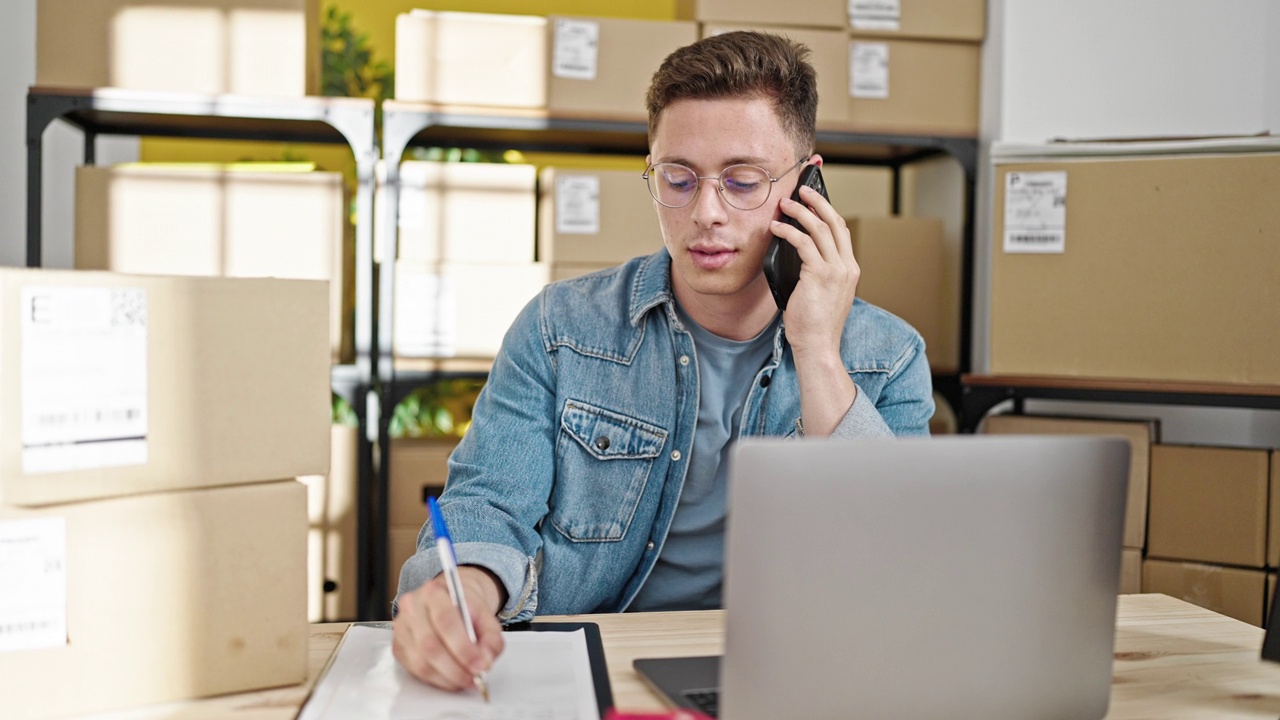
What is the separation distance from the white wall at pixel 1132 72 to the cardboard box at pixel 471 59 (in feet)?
3.59

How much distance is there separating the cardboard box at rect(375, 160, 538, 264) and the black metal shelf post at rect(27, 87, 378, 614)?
0.17 feet

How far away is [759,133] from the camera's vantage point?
124cm

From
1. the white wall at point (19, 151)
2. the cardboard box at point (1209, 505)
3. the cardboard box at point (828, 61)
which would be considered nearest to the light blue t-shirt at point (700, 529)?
the cardboard box at point (1209, 505)

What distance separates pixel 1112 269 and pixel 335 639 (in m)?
1.65

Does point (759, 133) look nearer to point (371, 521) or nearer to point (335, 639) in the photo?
point (335, 639)

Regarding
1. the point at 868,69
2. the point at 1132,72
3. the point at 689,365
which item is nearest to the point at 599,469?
the point at 689,365

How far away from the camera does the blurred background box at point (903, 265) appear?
248 cm

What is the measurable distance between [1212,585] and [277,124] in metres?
2.28

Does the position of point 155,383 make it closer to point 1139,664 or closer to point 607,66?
point 1139,664

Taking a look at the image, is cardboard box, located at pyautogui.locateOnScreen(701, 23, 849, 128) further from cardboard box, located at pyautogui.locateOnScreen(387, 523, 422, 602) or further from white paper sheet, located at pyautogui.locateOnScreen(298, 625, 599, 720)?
white paper sheet, located at pyautogui.locateOnScreen(298, 625, 599, 720)

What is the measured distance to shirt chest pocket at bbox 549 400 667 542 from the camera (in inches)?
49.0

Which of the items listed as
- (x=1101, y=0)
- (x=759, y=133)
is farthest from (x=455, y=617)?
(x=1101, y=0)

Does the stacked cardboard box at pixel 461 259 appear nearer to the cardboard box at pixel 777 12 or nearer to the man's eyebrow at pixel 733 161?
the cardboard box at pixel 777 12

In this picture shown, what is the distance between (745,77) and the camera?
125 cm
